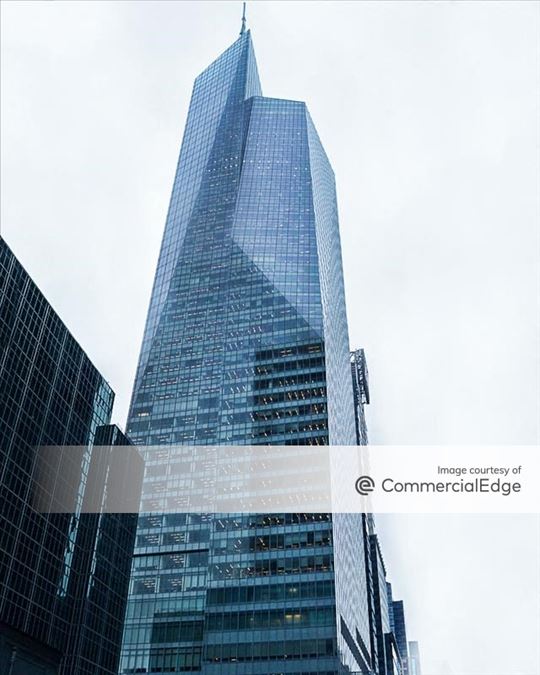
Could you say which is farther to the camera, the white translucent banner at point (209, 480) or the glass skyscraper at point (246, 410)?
the glass skyscraper at point (246, 410)

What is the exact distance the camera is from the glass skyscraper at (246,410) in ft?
388

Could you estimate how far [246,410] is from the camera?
14362cm

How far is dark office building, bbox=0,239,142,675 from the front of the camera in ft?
236

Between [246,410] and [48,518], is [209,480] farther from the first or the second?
[48,518]

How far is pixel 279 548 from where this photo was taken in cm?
12431

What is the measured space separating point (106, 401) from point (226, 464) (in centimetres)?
4500

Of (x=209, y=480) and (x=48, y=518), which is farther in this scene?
(x=209, y=480)

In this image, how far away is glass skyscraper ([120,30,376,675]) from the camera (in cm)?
11812

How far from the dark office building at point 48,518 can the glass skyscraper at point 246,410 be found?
26484mm

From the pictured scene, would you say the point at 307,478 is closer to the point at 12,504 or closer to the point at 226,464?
the point at 226,464

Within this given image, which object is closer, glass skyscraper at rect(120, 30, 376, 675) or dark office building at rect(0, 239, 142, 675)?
dark office building at rect(0, 239, 142, 675)

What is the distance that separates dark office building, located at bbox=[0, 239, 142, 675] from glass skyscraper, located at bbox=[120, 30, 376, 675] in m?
26.5

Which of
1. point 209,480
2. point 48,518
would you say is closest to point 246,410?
point 209,480

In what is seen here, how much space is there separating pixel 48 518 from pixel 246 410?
220 feet
